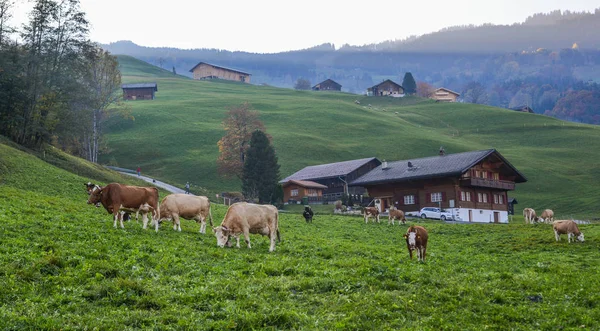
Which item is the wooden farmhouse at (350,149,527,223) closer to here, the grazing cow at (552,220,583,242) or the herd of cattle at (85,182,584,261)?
the grazing cow at (552,220,583,242)

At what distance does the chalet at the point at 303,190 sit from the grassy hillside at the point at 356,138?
9284mm

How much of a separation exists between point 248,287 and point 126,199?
13180 mm

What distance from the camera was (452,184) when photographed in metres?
78.6

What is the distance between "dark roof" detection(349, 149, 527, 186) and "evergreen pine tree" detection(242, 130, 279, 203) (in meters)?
11.7

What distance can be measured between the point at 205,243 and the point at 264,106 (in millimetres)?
149130

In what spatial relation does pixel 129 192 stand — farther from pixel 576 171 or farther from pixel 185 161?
pixel 576 171

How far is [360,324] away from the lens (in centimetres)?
1388

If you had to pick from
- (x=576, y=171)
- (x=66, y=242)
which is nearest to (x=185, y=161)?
(x=576, y=171)

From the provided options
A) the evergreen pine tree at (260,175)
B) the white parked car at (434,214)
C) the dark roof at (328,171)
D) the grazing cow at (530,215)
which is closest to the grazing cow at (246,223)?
the grazing cow at (530,215)

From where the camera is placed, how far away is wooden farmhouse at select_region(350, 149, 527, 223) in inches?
3086

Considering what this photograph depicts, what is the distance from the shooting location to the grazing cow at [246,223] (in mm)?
24344

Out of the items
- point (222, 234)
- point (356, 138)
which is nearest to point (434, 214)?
point (222, 234)

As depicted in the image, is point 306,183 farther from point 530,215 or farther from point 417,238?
point 417,238

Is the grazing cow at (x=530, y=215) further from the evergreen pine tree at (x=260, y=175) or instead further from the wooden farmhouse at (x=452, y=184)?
the evergreen pine tree at (x=260, y=175)
